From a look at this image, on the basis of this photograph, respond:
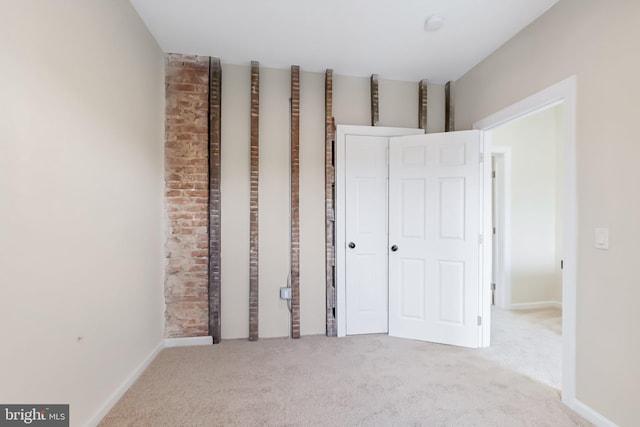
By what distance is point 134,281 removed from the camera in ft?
7.39

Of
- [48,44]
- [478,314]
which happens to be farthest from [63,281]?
[478,314]

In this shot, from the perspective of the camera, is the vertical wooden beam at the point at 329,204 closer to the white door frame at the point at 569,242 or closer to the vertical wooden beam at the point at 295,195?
the vertical wooden beam at the point at 295,195

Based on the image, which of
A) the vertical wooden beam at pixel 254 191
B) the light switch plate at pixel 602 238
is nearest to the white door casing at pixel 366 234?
the vertical wooden beam at pixel 254 191

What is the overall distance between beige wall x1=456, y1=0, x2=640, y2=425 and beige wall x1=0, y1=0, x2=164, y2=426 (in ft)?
10.1

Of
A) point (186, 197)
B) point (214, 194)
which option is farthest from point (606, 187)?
point (186, 197)

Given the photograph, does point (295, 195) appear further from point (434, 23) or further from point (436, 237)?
point (434, 23)

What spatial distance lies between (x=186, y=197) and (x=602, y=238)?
3.30 metres

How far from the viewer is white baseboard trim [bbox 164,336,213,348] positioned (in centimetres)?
287

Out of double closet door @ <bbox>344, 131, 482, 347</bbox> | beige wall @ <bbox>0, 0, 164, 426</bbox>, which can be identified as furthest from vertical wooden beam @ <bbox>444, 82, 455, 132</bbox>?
beige wall @ <bbox>0, 0, 164, 426</bbox>

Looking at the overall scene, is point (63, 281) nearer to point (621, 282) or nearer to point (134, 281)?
point (134, 281)

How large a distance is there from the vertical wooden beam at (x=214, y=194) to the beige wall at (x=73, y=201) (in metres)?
0.60

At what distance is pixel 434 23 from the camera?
7.72ft

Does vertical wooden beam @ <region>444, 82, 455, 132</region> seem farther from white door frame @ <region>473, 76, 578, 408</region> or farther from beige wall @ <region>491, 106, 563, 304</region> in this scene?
white door frame @ <region>473, 76, 578, 408</region>

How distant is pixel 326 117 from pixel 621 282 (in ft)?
8.81
